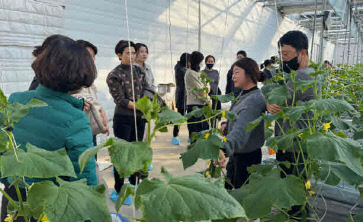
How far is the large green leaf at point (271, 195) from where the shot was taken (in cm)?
81

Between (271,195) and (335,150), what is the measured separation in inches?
7.5

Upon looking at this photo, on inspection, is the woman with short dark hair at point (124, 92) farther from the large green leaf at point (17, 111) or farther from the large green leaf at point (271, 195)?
the large green leaf at point (17, 111)

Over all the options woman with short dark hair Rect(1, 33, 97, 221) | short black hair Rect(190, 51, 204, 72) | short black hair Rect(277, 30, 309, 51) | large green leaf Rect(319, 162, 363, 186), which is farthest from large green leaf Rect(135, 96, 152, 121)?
short black hair Rect(190, 51, 204, 72)

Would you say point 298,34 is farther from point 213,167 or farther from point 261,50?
point 261,50

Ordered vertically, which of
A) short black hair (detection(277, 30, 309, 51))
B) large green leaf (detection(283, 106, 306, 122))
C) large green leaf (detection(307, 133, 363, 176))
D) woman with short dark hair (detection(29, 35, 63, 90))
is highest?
short black hair (detection(277, 30, 309, 51))

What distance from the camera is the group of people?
38.9 inches

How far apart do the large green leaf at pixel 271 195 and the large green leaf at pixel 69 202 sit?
1.42 ft

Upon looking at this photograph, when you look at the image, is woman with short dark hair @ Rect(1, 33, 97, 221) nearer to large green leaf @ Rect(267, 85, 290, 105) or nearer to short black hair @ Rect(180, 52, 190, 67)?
large green leaf @ Rect(267, 85, 290, 105)

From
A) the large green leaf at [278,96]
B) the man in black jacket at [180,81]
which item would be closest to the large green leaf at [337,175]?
the large green leaf at [278,96]

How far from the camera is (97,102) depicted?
2.30 metres

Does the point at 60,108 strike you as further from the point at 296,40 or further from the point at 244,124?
the point at 296,40

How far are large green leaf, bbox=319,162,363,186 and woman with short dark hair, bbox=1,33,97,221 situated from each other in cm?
72

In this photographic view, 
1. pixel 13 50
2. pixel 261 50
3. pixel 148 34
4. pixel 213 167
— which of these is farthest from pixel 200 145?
pixel 261 50

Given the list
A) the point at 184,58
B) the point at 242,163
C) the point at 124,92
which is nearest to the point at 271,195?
the point at 242,163
